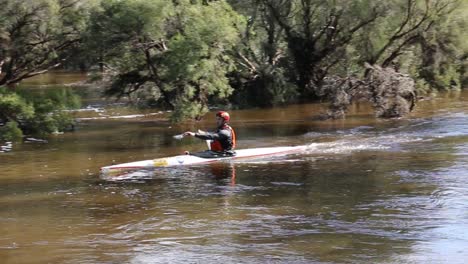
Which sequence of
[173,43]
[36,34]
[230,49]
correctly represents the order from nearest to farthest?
[173,43], [36,34], [230,49]

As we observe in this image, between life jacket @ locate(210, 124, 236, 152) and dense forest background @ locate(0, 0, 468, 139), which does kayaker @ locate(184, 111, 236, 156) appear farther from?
dense forest background @ locate(0, 0, 468, 139)

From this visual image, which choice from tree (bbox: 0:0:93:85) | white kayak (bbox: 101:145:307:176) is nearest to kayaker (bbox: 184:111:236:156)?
white kayak (bbox: 101:145:307:176)

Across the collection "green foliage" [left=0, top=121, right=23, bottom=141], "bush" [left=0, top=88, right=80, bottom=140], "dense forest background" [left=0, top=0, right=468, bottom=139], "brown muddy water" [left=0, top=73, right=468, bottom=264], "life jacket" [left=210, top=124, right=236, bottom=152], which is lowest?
"brown muddy water" [left=0, top=73, right=468, bottom=264]

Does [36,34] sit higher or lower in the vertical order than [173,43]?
higher

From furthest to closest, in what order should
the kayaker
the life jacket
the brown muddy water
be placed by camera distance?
1. the life jacket
2. the kayaker
3. the brown muddy water

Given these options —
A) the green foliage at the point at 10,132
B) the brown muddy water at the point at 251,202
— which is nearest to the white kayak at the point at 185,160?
the brown muddy water at the point at 251,202

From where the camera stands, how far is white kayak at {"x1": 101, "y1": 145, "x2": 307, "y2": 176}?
17.0m

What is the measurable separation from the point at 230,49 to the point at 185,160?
1126 centimetres

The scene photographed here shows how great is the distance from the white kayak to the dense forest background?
233 inches

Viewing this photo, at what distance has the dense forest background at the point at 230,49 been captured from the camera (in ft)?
78.5

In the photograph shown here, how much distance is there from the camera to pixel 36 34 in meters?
25.2

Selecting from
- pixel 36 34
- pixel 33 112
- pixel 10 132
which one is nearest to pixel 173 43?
pixel 36 34

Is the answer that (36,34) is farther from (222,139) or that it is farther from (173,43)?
(222,139)

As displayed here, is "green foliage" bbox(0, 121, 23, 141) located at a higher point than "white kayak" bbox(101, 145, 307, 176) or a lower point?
higher
